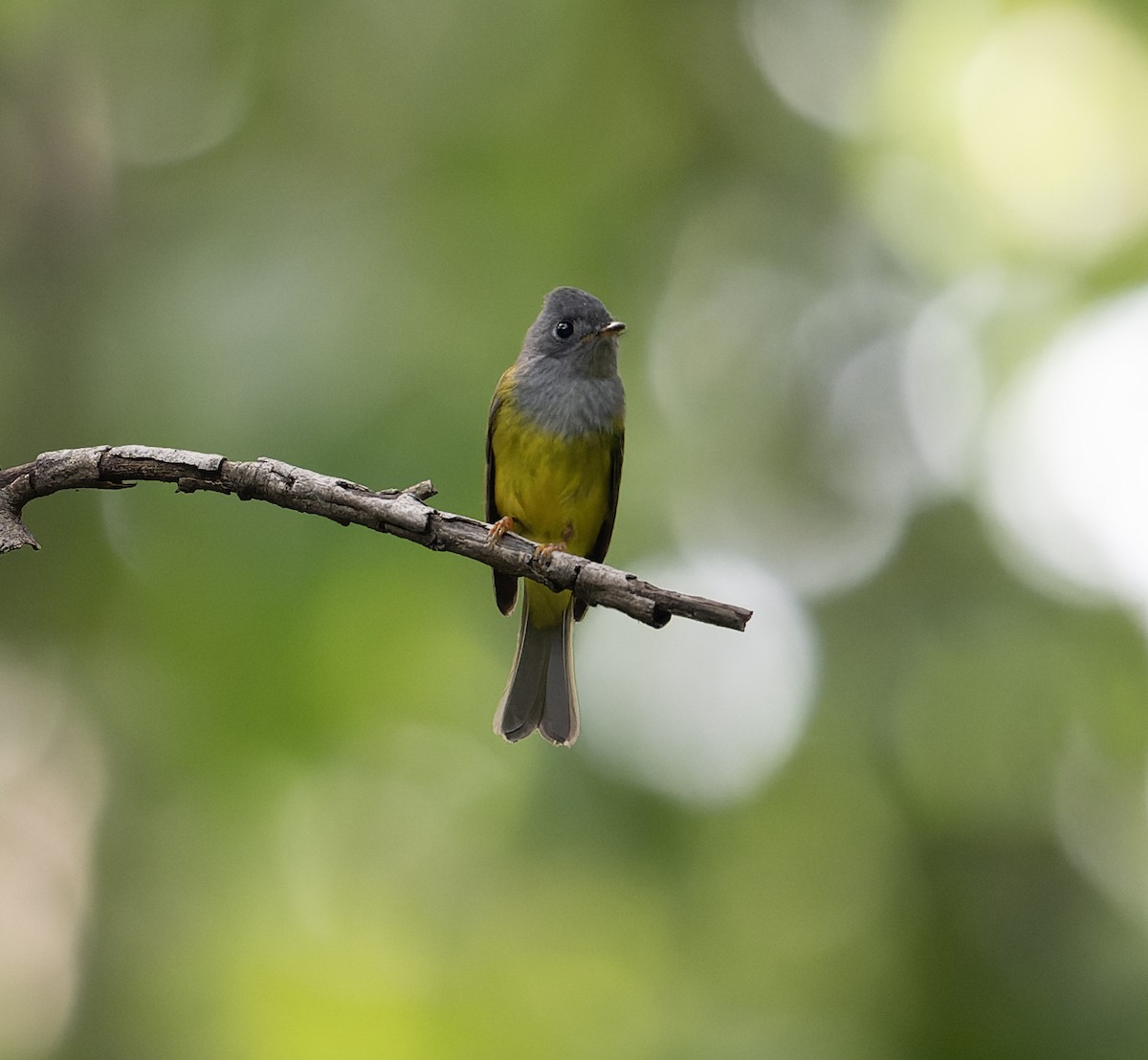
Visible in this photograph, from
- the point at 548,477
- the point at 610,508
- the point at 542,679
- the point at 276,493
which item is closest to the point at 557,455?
the point at 548,477

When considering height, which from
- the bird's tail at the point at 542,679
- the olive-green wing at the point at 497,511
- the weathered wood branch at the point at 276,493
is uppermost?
the olive-green wing at the point at 497,511

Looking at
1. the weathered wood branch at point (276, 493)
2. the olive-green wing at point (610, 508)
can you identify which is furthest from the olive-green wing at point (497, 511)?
the weathered wood branch at point (276, 493)

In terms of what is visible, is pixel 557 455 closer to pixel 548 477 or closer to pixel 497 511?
pixel 548 477

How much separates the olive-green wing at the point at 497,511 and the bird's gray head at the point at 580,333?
0.29 metres

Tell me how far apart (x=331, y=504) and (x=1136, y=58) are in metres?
7.81

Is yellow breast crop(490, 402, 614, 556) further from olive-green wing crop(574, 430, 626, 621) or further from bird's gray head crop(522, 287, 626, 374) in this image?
bird's gray head crop(522, 287, 626, 374)

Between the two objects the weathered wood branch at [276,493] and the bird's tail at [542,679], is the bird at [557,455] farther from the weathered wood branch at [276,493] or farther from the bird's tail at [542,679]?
the weathered wood branch at [276,493]

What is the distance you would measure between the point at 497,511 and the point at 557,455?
0.39 m

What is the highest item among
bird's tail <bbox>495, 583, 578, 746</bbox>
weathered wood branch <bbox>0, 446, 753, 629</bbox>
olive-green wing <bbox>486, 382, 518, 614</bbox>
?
olive-green wing <bbox>486, 382, 518, 614</bbox>

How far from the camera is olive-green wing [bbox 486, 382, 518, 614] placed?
15.9 feet

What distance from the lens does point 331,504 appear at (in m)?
2.49

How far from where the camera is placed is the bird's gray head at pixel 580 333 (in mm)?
4812

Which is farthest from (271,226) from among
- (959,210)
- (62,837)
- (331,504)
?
(331,504)

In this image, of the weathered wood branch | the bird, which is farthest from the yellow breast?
the weathered wood branch
